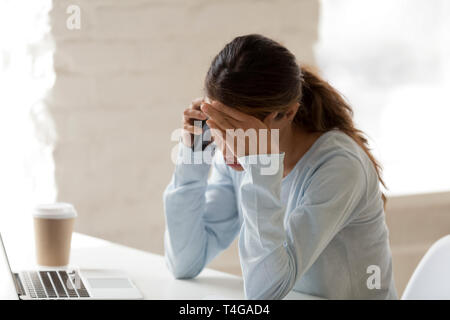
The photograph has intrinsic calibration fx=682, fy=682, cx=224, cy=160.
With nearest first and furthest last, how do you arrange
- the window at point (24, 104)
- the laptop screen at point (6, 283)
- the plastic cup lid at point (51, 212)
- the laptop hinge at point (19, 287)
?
the laptop screen at point (6, 283) < the laptop hinge at point (19, 287) < the plastic cup lid at point (51, 212) < the window at point (24, 104)

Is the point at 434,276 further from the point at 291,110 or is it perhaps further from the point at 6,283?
the point at 6,283

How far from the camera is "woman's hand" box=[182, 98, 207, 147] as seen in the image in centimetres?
108

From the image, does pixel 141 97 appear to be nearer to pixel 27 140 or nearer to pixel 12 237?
pixel 27 140

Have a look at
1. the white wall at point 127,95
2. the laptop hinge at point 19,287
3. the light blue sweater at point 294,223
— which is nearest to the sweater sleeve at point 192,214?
→ the light blue sweater at point 294,223

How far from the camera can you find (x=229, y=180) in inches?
47.4

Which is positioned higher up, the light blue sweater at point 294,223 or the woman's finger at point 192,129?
the woman's finger at point 192,129

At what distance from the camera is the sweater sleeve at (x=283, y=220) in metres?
0.91

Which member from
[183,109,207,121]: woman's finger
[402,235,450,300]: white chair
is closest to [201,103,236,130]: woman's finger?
[183,109,207,121]: woman's finger

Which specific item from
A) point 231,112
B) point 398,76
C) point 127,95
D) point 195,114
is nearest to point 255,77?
point 231,112

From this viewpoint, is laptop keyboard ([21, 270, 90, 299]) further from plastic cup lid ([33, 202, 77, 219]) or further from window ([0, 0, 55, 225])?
window ([0, 0, 55, 225])

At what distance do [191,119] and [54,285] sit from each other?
0.34 meters

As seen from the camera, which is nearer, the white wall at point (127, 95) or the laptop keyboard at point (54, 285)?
the laptop keyboard at point (54, 285)

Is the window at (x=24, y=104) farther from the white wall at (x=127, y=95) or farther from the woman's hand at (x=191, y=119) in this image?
the woman's hand at (x=191, y=119)
